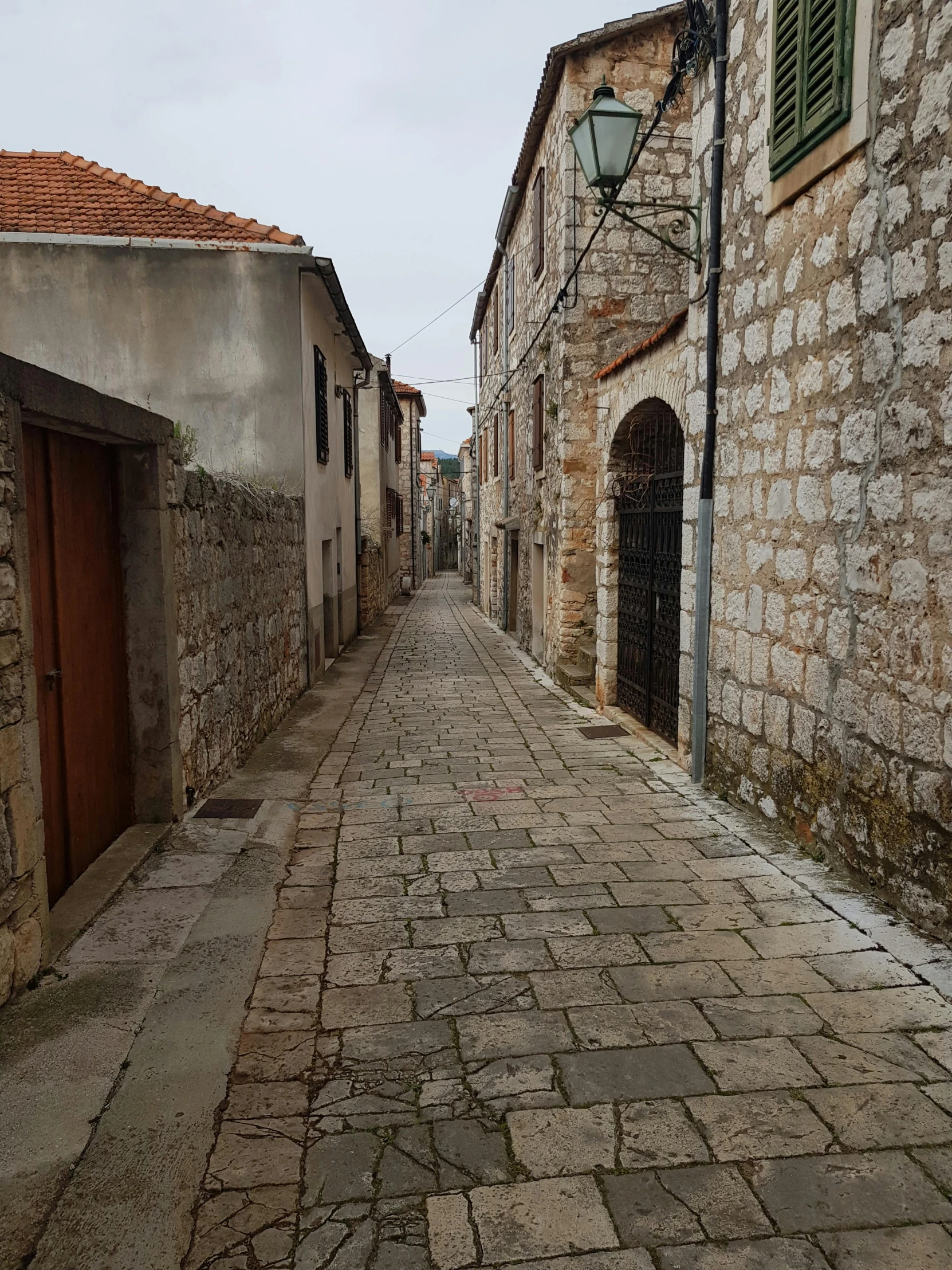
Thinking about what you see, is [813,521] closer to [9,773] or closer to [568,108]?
[9,773]

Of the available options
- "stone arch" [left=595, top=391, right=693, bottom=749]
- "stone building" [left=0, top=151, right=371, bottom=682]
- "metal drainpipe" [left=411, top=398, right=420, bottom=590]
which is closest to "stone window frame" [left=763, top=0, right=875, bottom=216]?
"stone arch" [left=595, top=391, right=693, bottom=749]

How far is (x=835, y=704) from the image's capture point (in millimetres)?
4145

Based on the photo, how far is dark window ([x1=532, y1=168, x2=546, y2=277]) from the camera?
1143cm

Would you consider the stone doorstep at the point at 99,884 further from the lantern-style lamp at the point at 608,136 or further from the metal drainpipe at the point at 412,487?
the metal drainpipe at the point at 412,487

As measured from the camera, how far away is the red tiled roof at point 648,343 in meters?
6.23

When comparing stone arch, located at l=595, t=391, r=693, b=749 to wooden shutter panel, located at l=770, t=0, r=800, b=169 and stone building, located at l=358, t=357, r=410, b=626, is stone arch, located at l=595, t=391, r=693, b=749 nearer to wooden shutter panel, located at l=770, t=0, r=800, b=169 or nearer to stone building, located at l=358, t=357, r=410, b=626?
wooden shutter panel, located at l=770, t=0, r=800, b=169

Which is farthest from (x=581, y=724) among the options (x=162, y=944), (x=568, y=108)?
(x=568, y=108)

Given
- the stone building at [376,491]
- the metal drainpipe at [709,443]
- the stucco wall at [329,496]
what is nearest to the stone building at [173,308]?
the stucco wall at [329,496]

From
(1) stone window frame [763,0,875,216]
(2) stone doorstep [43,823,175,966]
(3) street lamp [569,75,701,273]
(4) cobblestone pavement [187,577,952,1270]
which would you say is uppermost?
(3) street lamp [569,75,701,273]

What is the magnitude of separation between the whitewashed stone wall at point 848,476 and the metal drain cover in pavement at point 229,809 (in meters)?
2.94

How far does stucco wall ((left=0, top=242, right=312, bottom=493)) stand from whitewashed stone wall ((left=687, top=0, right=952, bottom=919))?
5635mm

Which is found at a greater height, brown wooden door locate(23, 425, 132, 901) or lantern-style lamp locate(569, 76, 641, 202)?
lantern-style lamp locate(569, 76, 641, 202)

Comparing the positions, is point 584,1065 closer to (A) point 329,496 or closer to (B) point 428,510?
(A) point 329,496

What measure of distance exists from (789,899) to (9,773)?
126 inches
